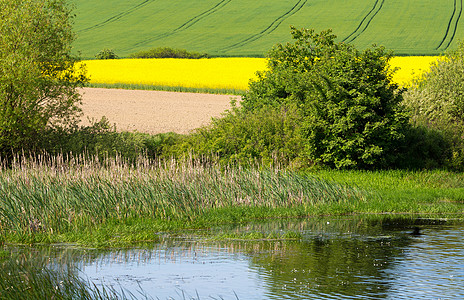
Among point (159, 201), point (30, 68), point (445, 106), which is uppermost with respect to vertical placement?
point (30, 68)

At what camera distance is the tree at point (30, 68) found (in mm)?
32938

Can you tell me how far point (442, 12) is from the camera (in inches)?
4264

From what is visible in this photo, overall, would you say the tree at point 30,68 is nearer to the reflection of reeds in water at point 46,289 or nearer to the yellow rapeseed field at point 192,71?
the reflection of reeds in water at point 46,289

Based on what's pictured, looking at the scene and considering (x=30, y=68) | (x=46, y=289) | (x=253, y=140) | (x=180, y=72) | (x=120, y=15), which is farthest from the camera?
(x=120, y=15)

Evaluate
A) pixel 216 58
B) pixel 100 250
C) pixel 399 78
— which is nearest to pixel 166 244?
pixel 100 250

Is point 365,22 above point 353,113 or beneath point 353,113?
above

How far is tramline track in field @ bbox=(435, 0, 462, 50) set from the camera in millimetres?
93250

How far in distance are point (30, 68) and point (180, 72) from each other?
163 feet

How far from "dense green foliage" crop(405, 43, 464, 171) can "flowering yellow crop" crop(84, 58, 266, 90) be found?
3005 cm

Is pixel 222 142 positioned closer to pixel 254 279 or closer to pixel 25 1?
pixel 25 1

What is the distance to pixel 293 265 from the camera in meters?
15.8

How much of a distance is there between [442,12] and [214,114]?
2557 inches

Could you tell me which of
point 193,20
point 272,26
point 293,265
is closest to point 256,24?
point 272,26

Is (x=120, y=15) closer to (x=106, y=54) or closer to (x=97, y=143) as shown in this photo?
(x=106, y=54)
